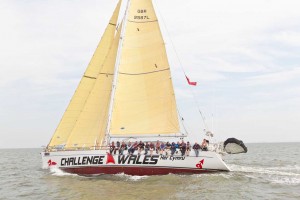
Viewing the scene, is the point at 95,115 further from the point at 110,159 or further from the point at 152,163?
the point at 152,163

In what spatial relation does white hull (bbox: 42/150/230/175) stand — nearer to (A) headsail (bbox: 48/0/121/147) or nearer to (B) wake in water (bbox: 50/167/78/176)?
(B) wake in water (bbox: 50/167/78/176)

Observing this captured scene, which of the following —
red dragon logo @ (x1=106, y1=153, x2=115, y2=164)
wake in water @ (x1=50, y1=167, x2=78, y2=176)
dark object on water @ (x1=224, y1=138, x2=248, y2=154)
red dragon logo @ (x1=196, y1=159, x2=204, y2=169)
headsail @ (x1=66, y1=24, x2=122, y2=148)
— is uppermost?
headsail @ (x1=66, y1=24, x2=122, y2=148)

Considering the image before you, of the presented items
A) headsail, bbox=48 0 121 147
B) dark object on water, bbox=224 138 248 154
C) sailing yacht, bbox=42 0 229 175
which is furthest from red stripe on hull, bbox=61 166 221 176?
headsail, bbox=48 0 121 147

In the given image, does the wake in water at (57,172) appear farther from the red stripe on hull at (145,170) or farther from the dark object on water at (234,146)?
the dark object on water at (234,146)

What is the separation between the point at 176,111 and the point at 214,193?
727 centimetres

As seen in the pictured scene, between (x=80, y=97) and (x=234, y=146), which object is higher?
(x=80, y=97)

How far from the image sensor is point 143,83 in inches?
1005

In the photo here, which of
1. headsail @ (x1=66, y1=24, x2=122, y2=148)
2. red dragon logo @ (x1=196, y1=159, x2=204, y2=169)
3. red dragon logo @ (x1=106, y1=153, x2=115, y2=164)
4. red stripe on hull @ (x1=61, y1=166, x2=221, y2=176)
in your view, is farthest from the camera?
headsail @ (x1=66, y1=24, x2=122, y2=148)

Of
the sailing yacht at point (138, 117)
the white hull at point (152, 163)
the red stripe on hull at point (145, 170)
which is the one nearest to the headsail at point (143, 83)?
the sailing yacht at point (138, 117)

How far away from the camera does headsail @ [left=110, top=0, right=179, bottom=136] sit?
25281 mm

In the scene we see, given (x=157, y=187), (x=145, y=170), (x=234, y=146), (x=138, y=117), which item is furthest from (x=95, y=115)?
(x=234, y=146)

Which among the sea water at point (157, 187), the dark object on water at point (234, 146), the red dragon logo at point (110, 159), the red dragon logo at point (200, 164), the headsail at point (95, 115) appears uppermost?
the headsail at point (95, 115)

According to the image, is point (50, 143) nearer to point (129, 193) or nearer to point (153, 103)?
point (153, 103)

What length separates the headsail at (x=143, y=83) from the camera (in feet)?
82.9
